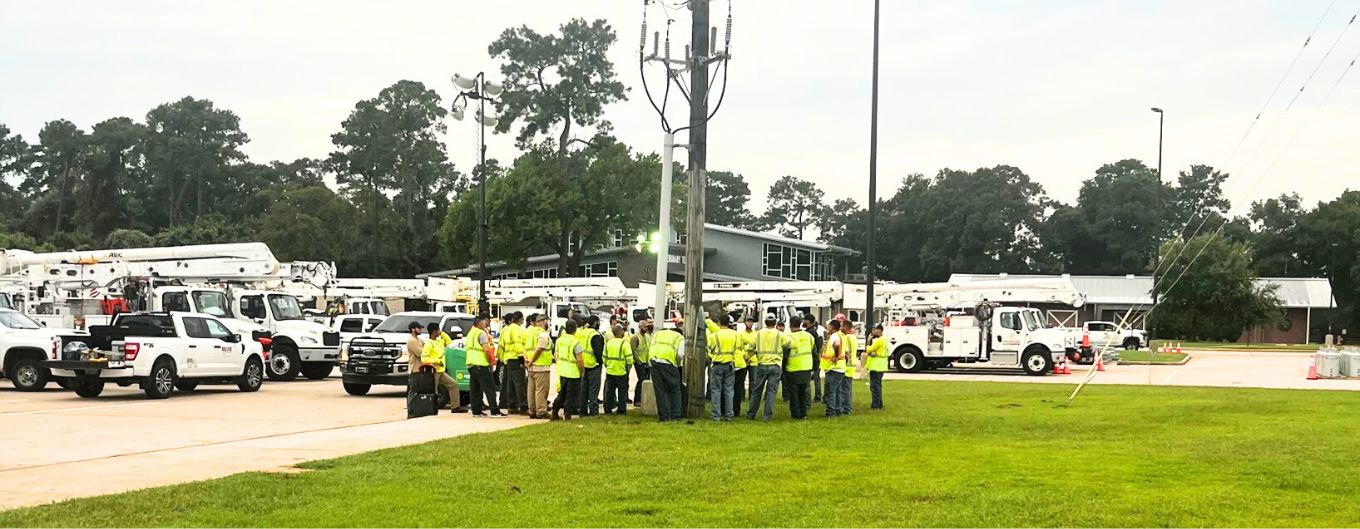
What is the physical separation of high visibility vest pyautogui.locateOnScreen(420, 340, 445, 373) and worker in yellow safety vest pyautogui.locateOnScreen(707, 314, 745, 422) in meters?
4.12

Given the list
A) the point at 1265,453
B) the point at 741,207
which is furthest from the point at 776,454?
the point at 741,207

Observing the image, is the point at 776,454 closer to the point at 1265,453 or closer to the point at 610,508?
the point at 610,508

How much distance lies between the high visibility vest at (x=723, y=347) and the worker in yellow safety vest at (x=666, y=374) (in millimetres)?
487

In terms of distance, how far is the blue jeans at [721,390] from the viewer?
62.0 feet

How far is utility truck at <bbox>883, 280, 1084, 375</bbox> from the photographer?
114 ft

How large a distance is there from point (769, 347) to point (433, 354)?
5.01 m

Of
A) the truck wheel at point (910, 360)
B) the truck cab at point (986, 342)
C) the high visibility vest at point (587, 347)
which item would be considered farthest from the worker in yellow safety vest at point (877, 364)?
the truck wheel at point (910, 360)

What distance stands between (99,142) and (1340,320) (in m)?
87.0

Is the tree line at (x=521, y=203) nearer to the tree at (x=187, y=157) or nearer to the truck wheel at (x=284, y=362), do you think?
the tree at (x=187, y=157)

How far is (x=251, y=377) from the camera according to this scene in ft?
85.4

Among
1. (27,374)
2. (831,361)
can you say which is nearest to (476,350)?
(831,361)

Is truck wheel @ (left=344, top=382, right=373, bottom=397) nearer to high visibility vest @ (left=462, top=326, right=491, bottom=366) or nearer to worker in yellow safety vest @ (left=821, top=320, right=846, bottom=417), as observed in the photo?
high visibility vest @ (left=462, top=326, right=491, bottom=366)

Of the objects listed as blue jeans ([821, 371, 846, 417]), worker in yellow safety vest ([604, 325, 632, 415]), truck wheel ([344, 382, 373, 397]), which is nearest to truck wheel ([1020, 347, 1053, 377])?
blue jeans ([821, 371, 846, 417])

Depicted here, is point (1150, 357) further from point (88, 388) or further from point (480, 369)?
point (88, 388)
